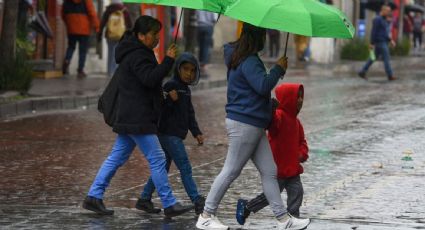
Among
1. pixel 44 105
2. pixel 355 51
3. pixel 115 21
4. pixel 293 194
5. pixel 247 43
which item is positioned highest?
pixel 247 43

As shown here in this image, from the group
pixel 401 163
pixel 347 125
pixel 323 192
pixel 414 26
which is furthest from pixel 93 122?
pixel 414 26

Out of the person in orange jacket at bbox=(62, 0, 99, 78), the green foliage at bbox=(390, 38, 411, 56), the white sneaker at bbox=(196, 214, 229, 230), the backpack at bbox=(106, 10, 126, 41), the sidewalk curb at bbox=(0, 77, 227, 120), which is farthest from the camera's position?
the green foliage at bbox=(390, 38, 411, 56)

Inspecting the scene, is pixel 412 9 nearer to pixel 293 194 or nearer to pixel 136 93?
pixel 136 93

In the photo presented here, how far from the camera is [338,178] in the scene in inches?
443

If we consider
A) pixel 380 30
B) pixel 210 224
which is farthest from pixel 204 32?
pixel 210 224

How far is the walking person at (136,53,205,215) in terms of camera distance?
A: 888 cm

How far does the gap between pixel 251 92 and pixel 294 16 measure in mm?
606

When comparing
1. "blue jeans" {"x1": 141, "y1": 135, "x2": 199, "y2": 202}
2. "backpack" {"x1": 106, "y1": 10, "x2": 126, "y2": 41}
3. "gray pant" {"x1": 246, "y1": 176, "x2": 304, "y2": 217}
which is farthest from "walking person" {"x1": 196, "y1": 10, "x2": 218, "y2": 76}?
"gray pant" {"x1": 246, "y1": 176, "x2": 304, "y2": 217}

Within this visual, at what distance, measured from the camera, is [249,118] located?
812 centimetres

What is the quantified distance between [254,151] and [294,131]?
320 mm

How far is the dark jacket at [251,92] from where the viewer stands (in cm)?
797

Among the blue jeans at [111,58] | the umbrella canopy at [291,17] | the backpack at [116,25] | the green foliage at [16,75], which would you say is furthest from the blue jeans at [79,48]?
the umbrella canopy at [291,17]

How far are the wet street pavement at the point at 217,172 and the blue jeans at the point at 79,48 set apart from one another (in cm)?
477

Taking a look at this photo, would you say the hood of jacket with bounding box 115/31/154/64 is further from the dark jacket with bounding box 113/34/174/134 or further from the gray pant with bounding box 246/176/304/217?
the gray pant with bounding box 246/176/304/217
